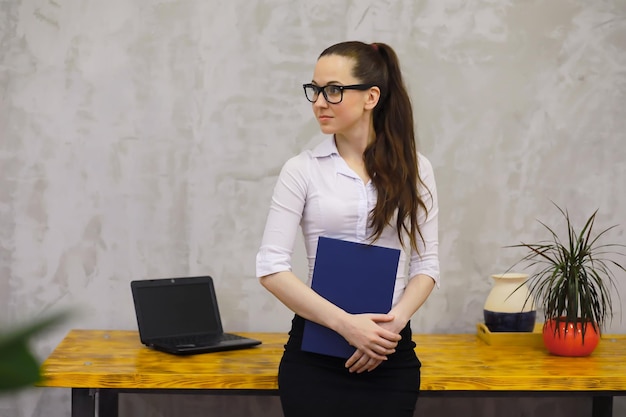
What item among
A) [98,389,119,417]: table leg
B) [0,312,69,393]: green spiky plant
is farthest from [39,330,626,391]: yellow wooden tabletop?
[0,312,69,393]: green spiky plant

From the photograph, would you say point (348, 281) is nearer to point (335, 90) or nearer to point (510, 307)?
point (335, 90)

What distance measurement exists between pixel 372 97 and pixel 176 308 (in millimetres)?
1160

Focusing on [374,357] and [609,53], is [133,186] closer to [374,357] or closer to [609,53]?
[374,357]

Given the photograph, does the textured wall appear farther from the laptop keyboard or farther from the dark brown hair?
the dark brown hair

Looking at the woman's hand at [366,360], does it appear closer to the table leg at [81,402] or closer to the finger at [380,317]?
the finger at [380,317]

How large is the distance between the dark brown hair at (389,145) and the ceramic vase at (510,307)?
874mm

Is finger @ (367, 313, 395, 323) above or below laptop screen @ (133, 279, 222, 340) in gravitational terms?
above

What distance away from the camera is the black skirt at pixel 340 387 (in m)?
2.01

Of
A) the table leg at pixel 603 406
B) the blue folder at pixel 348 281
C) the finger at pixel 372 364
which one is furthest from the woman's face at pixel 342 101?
the table leg at pixel 603 406

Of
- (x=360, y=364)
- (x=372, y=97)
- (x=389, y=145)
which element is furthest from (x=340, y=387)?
(x=372, y=97)

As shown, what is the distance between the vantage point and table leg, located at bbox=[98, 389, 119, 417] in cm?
279

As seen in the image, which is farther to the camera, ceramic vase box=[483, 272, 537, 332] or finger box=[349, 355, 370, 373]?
ceramic vase box=[483, 272, 537, 332]

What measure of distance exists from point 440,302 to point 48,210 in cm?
156

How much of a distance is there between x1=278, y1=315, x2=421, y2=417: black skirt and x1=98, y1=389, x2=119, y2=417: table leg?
0.99m
